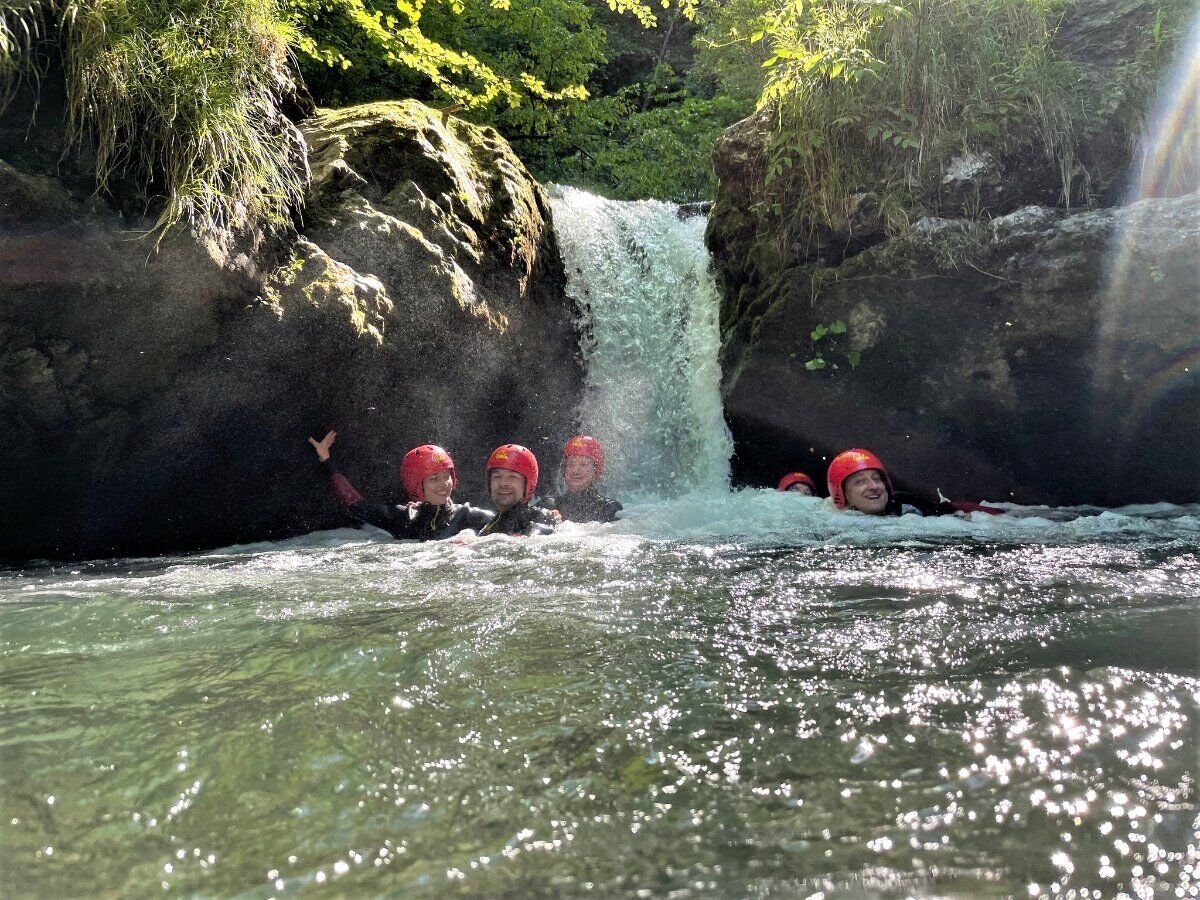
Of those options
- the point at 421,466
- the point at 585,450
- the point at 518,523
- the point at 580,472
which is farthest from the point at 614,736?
the point at 585,450

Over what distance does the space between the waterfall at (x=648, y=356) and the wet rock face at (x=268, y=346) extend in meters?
0.97

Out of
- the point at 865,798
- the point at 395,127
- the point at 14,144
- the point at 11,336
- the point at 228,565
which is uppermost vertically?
the point at 395,127

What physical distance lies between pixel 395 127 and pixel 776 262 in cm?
358

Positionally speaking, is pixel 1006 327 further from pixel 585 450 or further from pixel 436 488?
pixel 436 488

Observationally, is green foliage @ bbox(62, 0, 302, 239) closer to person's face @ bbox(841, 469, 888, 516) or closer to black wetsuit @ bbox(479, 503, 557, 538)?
black wetsuit @ bbox(479, 503, 557, 538)

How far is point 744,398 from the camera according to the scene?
7.63 metres

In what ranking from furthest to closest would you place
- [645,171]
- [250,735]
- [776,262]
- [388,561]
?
1. [645,171]
2. [776,262]
3. [388,561]
4. [250,735]

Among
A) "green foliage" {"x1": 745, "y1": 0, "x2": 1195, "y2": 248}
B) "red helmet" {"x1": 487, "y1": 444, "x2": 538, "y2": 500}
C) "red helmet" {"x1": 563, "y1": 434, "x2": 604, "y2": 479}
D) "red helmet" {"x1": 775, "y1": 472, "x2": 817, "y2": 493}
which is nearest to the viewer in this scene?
"red helmet" {"x1": 487, "y1": 444, "x2": 538, "y2": 500}

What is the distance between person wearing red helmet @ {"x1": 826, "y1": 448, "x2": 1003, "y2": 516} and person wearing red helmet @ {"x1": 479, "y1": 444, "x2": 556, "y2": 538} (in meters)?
2.21

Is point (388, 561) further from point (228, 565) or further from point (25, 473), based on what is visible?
point (25, 473)

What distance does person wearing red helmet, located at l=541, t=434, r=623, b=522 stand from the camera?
22.0ft

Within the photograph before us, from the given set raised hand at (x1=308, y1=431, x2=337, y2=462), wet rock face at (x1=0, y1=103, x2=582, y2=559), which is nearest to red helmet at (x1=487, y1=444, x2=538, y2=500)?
wet rock face at (x1=0, y1=103, x2=582, y2=559)

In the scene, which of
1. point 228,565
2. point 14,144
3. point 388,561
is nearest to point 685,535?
point 388,561

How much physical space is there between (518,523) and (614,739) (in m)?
4.03
